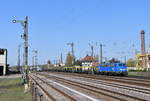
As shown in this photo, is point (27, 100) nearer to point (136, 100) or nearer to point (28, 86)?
point (136, 100)

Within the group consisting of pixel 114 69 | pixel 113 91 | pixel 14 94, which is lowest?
pixel 14 94

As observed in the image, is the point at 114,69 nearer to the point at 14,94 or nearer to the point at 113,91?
the point at 14,94

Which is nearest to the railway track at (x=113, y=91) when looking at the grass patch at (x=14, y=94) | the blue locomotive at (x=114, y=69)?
the grass patch at (x=14, y=94)

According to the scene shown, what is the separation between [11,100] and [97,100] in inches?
300

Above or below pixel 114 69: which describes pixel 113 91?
below

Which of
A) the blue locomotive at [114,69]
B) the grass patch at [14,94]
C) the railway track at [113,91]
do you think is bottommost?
the grass patch at [14,94]

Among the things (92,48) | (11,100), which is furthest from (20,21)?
(92,48)

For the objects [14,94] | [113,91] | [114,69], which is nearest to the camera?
[113,91]

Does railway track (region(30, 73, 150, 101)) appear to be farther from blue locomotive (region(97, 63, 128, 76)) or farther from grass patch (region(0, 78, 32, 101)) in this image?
blue locomotive (region(97, 63, 128, 76))

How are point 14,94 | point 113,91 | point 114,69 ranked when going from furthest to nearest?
1. point 114,69
2. point 14,94
3. point 113,91

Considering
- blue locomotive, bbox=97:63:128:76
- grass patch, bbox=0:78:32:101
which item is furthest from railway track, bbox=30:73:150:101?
blue locomotive, bbox=97:63:128:76

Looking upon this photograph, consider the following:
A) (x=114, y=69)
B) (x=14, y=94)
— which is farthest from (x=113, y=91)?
(x=114, y=69)

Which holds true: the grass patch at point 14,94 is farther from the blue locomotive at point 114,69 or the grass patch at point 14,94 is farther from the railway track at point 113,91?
the blue locomotive at point 114,69

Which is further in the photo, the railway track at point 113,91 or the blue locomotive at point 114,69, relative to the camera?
the blue locomotive at point 114,69
